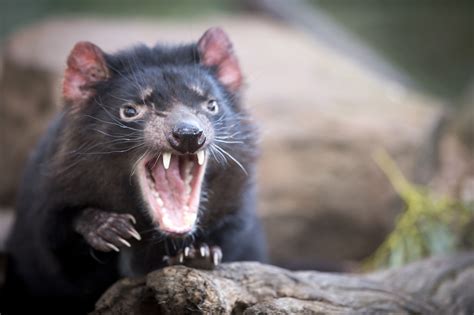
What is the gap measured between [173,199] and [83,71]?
3.09 feet

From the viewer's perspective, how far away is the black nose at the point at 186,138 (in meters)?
3.44

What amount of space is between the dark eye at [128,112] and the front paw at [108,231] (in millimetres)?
513

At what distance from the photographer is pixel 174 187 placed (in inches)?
145

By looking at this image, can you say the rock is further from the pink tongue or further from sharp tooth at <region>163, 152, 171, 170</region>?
sharp tooth at <region>163, 152, 171, 170</region>

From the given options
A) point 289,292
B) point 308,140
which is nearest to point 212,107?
point 289,292

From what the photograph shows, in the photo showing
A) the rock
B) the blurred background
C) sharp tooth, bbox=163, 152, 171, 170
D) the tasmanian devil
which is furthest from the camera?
the rock

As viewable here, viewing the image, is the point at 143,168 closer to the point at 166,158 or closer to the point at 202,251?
the point at 166,158

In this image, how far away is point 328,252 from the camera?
7.00 m

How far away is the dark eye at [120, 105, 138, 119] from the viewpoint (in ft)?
12.4

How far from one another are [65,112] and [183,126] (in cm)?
105

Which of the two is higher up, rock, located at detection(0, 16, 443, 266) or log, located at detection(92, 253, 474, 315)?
rock, located at detection(0, 16, 443, 266)

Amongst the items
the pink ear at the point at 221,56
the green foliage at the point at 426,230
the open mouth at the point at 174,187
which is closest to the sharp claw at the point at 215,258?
the open mouth at the point at 174,187

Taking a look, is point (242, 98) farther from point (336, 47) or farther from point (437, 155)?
point (336, 47)

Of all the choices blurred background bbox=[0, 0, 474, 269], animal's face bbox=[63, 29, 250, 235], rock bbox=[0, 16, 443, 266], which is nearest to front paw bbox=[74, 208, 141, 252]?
animal's face bbox=[63, 29, 250, 235]
